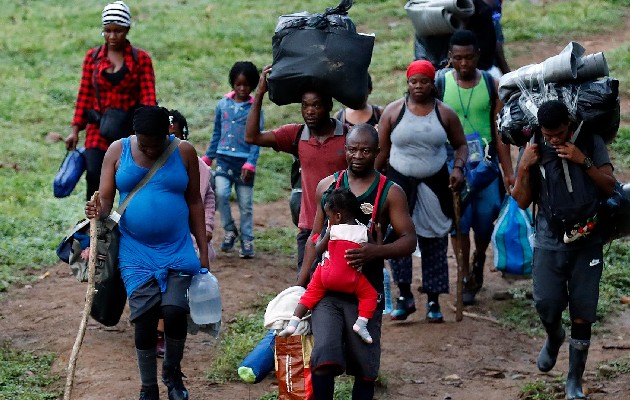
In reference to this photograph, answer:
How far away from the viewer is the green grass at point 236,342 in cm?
732

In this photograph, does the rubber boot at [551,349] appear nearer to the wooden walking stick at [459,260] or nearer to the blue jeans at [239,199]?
the wooden walking stick at [459,260]

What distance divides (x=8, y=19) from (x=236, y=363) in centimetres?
1348

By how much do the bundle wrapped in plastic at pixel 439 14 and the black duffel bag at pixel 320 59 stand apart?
3180 millimetres

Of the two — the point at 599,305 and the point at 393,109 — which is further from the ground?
the point at 393,109

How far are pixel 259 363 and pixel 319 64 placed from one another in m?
1.83

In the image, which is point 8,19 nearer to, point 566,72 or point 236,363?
point 236,363

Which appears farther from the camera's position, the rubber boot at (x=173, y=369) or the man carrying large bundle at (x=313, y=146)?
the man carrying large bundle at (x=313, y=146)

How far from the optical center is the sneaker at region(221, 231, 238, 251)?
10398 mm

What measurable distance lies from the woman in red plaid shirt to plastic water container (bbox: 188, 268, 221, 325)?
8.71 ft

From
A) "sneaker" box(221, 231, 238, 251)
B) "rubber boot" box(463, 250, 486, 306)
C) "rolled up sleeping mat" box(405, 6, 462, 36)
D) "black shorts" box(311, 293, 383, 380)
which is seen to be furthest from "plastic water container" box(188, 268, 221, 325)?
"rolled up sleeping mat" box(405, 6, 462, 36)

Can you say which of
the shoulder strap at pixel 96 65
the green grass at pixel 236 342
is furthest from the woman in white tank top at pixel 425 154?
the shoulder strap at pixel 96 65

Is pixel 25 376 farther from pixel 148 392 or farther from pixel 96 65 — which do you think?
pixel 96 65

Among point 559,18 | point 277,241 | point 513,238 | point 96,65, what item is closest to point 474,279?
point 513,238

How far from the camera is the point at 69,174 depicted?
9133 millimetres
